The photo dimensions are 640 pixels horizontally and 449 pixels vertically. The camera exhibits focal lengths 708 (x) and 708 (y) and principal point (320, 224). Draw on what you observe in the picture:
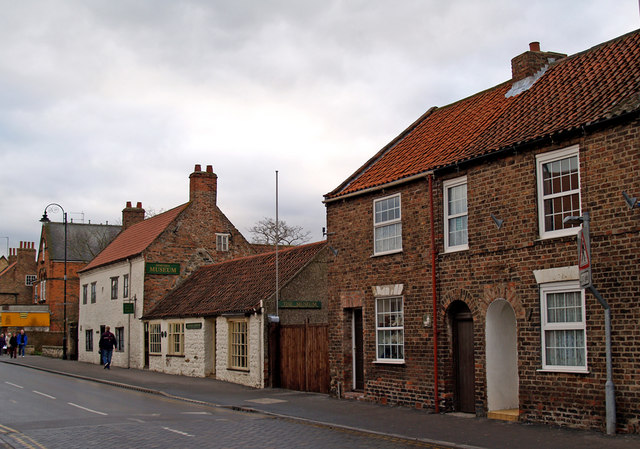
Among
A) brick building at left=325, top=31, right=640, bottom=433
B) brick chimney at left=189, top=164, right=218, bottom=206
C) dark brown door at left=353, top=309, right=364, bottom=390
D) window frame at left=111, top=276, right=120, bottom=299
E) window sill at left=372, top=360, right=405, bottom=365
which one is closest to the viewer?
brick building at left=325, top=31, right=640, bottom=433

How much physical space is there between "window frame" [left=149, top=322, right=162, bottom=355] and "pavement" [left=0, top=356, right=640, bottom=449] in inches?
246

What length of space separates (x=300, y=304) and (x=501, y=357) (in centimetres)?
1017

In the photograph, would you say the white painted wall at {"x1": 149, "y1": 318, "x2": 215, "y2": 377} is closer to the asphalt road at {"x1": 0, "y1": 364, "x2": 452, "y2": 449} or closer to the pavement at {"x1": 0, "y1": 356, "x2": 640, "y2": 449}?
the pavement at {"x1": 0, "y1": 356, "x2": 640, "y2": 449}

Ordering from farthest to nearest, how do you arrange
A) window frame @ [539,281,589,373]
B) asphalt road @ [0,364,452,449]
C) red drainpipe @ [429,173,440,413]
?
red drainpipe @ [429,173,440,413]
window frame @ [539,281,589,373]
asphalt road @ [0,364,452,449]

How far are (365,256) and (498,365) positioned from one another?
512cm

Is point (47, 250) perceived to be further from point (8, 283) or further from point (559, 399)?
point (559, 399)

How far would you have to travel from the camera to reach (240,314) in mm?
25031

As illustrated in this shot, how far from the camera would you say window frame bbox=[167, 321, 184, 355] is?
1201 inches

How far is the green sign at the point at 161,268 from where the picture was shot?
33875 mm

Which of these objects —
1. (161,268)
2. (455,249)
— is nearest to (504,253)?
(455,249)

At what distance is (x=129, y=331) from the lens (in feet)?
117

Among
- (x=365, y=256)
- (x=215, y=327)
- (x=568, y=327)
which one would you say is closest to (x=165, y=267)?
(x=215, y=327)

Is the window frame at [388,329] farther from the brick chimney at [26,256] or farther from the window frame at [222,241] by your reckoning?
the brick chimney at [26,256]

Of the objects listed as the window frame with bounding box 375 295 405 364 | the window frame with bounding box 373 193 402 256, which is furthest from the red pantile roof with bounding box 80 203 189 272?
the window frame with bounding box 375 295 405 364
